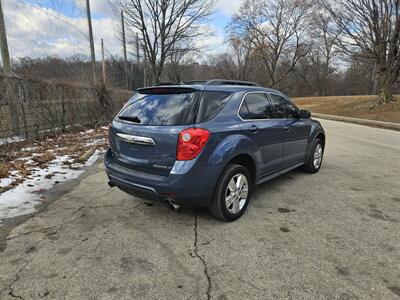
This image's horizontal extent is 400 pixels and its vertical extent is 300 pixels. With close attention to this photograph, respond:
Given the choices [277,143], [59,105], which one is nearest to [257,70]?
[59,105]

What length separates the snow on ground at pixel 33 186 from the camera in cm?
412

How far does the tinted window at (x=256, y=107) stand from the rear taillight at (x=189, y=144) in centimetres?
91

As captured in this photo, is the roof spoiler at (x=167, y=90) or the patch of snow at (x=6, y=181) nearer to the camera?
the roof spoiler at (x=167, y=90)

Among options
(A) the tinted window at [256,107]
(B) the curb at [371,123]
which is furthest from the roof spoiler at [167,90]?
(B) the curb at [371,123]

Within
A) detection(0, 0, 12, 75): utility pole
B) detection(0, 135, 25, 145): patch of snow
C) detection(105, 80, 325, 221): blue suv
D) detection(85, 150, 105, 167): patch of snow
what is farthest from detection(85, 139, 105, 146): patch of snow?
detection(105, 80, 325, 221): blue suv

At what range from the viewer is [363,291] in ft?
8.11

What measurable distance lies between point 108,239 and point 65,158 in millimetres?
4301

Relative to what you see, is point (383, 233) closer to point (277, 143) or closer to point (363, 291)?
point (363, 291)

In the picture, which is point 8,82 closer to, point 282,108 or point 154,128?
point 154,128

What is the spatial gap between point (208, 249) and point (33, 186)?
3481 mm

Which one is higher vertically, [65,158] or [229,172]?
[229,172]

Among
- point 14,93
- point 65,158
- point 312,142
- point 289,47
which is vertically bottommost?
point 65,158

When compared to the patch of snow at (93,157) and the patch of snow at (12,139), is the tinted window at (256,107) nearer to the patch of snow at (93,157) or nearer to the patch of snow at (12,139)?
the patch of snow at (93,157)

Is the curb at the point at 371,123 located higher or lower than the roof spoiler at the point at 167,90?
lower
